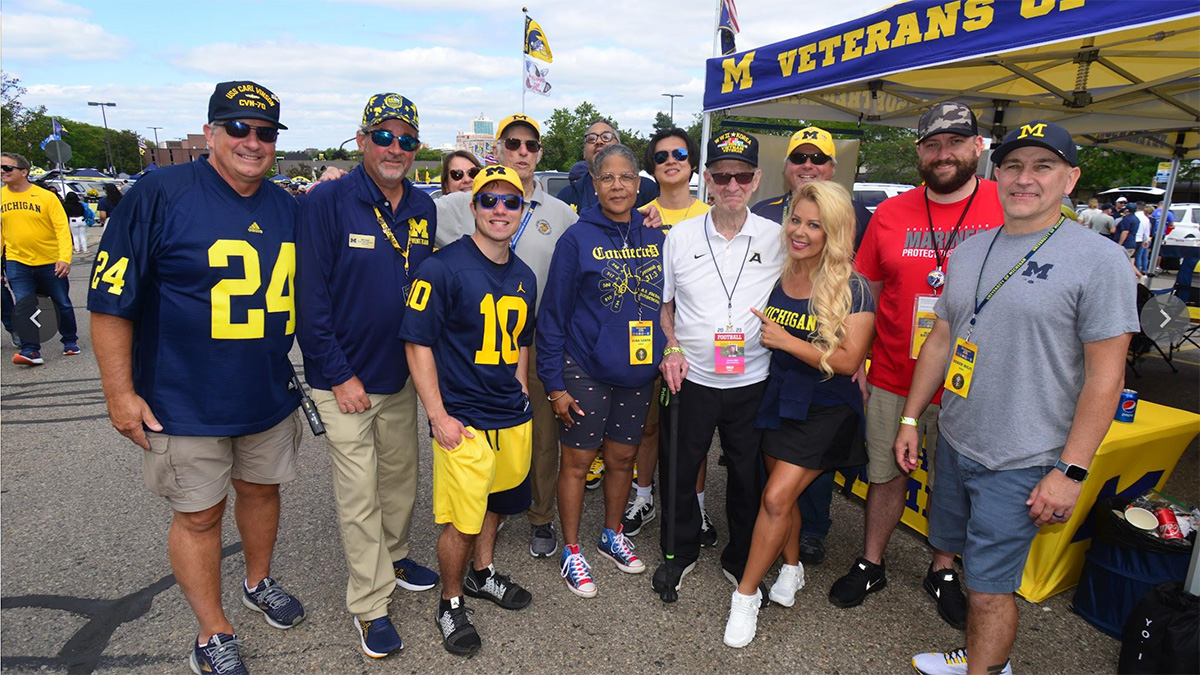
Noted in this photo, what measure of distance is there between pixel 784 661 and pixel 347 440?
6.79ft

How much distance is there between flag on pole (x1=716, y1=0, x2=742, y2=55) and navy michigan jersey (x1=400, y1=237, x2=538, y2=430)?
18.4ft

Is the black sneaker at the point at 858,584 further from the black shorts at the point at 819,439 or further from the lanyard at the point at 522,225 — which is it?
the lanyard at the point at 522,225

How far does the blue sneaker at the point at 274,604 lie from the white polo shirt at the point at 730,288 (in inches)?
82.5

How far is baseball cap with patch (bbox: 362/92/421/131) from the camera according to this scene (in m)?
2.60

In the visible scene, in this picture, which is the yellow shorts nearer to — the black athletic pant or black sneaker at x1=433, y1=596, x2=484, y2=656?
black sneaker at x1=433, y1=596, x2=484, y2=656

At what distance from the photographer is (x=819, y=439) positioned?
2639mm

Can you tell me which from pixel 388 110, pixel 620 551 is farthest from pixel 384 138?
pixel 620 551

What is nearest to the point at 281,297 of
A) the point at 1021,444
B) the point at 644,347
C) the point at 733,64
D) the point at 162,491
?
the point at 162,491

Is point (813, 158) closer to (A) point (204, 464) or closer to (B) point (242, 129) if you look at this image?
(B) point (242, 129)

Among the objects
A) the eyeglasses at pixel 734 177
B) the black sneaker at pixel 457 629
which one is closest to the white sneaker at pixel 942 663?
the black sneaker at pixel 457 629

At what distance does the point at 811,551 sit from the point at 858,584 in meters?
0.34

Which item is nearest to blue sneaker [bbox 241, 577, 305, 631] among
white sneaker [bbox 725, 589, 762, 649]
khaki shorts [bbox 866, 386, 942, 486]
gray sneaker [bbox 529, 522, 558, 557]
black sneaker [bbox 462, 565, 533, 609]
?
black sneaker [bbox 462, 565, 533, 609]

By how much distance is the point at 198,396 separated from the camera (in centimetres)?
226

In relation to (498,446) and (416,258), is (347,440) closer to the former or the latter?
(498,446)
